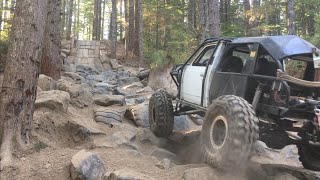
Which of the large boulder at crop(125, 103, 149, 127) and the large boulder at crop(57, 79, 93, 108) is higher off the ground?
the large boulder at crop(57, 79, 93, 108)

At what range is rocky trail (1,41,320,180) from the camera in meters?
5.02

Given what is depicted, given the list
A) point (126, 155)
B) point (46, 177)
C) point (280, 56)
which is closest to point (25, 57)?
point (46, 177)

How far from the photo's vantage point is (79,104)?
939cm

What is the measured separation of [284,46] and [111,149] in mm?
3473

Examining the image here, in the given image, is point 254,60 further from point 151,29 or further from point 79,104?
point 151,29

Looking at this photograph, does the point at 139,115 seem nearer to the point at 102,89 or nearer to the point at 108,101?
the point at 108,101

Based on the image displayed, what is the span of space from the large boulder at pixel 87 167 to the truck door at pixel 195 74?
8.01 feet

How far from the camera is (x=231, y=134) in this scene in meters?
4.66

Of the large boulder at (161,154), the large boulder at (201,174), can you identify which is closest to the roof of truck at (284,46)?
the large boulder at (201,174)

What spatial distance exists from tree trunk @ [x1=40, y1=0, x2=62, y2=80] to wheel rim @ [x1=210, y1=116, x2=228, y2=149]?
7137 millimetres

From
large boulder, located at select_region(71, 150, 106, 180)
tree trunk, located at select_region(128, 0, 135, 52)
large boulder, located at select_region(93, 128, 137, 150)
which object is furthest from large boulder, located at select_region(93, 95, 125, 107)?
tree trunk, located at select_region(128, 0, 135, 52)

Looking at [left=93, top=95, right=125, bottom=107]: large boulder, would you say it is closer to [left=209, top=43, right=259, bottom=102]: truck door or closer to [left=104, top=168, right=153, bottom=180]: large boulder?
[left=209, top=43, right=259, bottom=102]: truck door

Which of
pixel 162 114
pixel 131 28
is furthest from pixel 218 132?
pixel 131 28

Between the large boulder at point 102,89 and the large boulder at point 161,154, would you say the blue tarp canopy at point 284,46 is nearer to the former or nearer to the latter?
the large boulder at point 161,154
